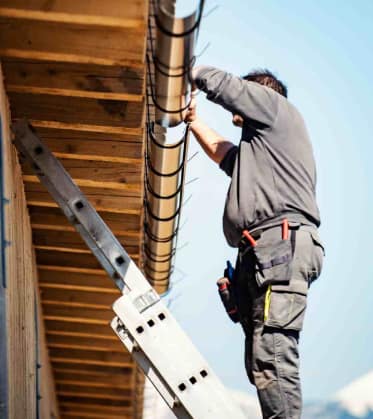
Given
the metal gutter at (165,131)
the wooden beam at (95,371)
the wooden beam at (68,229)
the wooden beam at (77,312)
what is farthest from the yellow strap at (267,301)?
the wooden beam at (95,371)

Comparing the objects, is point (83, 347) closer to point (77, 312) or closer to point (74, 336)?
point (74, 336)

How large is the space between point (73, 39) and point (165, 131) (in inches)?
26.0

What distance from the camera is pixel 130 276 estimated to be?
4.65 m

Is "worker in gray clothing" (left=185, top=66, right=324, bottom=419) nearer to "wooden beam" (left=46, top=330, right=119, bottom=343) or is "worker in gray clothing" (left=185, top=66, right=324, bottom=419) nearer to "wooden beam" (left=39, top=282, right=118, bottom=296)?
"wooden beam" (left=39, top=282, right=118, bottom=296)

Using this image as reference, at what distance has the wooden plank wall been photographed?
204 inches

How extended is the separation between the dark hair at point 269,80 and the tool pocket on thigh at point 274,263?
84 centimetres

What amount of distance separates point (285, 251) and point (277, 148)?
51 cm

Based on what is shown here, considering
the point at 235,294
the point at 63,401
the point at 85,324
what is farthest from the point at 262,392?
the point at 63,401

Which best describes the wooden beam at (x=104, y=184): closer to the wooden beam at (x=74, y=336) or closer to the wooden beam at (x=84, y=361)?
the wooden beam at (x=74, y=336)

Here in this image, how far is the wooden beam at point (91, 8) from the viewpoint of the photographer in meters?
4.40

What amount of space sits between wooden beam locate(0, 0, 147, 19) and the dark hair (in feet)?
2.31

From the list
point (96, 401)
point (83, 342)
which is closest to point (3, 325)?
point (83, 342)

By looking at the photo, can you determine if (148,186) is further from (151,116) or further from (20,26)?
(20,26)

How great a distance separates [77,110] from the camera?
5191 millimetres
